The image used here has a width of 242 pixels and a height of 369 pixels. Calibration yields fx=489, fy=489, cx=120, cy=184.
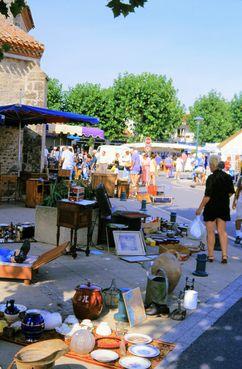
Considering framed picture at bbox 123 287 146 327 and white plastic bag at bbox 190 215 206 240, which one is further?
white plastic bag at bbox 190 215 206 240

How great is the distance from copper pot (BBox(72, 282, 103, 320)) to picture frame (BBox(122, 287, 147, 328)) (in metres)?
0.31

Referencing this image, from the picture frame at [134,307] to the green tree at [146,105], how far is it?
51.0 meters

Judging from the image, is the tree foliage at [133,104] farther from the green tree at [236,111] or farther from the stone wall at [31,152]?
the stone wall at [31,152]

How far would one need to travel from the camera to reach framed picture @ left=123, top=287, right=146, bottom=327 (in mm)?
5547

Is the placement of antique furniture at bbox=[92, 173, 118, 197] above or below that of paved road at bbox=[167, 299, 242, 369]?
above

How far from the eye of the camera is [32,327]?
4.79 m

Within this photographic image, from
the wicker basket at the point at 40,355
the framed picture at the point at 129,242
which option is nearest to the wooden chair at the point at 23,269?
the framed picture at the point at 129,242

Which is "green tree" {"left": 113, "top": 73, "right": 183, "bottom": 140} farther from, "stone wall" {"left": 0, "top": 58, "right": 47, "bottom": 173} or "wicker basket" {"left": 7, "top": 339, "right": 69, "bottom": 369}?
"wicker basket" {"left": 7, "top": 339, "right": 69, "bottom": 369}

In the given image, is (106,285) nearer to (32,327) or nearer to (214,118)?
(32,327)

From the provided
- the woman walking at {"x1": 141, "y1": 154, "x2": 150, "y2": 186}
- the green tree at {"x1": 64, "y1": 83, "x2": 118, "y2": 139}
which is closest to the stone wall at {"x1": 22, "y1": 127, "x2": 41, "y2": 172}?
the woman walking at {"x1": 141, "y1": 154, "x2": 150, "y2": 186}

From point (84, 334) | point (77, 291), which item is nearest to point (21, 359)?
point (84, 334)

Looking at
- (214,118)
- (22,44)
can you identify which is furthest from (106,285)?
Result: (214,118)

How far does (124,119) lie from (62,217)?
1926 inches

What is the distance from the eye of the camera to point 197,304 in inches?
256
